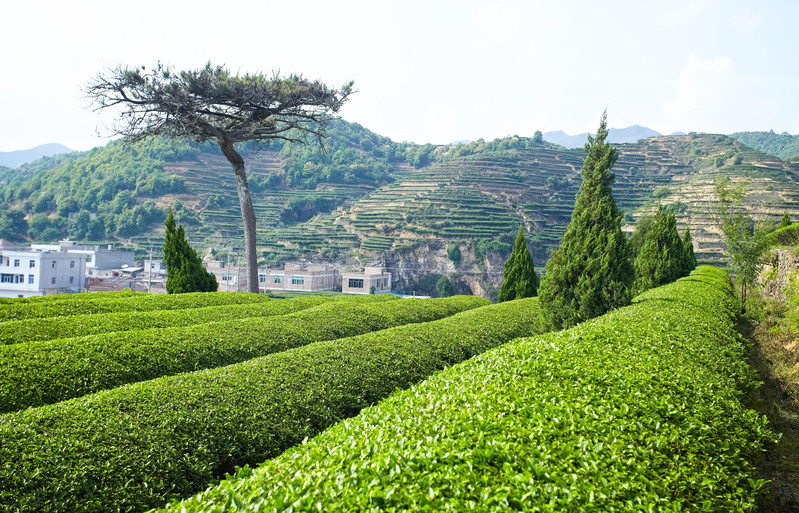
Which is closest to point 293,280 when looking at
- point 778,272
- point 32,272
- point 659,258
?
point 32,272

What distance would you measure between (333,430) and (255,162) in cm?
8056

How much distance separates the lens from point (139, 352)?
17.8 ft

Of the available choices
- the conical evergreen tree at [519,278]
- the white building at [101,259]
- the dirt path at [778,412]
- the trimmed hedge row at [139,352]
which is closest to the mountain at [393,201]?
the white building at [101,259]

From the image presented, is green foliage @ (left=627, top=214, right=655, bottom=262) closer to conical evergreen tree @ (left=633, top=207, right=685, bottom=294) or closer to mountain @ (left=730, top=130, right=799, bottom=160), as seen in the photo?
conical evergreen tree @ (left=633, top=207, right=685, bottom=294)

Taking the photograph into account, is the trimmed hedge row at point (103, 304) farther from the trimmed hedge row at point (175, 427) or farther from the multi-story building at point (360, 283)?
the multi-story building at point (360, 283)

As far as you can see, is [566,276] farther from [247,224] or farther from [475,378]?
[247,224]

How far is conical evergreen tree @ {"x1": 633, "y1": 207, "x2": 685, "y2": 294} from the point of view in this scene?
16.0 meters

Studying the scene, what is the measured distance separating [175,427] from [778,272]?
523 inches

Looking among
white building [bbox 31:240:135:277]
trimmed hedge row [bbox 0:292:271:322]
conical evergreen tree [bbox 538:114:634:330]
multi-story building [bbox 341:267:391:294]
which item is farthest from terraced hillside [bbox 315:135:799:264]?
trimmed hedge row [bbox 0:292:271:322]

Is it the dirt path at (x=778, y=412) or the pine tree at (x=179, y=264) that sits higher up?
the pine tree at (x=179, y=264)

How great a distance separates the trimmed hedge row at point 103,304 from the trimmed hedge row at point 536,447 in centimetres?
688

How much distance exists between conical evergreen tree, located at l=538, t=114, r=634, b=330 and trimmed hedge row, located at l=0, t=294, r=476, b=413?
3192mm

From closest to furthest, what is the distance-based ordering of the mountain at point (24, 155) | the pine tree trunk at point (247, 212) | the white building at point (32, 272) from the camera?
the pine tree trunk at point (247, 212) → the white building at point (32, 272) → the mountain at point (24, 155)

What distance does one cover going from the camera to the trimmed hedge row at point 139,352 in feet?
14.6
